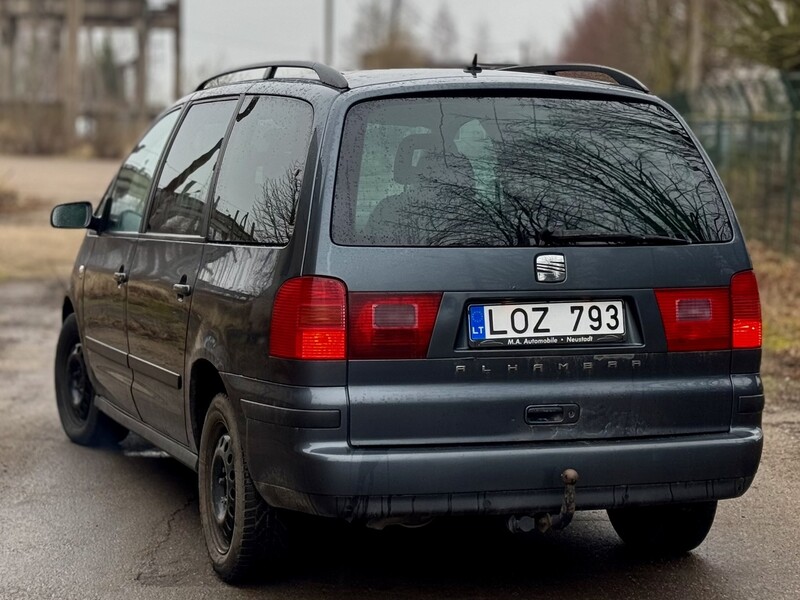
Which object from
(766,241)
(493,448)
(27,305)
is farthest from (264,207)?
(766,241)

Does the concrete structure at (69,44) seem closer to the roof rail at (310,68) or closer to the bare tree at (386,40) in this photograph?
the bare tree at (386,40)

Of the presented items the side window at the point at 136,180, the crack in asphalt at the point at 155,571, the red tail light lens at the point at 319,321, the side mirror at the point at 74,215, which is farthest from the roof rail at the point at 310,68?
the crack in asphalt at the point at 155,571

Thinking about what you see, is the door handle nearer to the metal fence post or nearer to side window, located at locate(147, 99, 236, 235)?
side window, located at locate(147, 99, 236, 235)

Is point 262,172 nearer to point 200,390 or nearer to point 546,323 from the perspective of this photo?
point 200,390

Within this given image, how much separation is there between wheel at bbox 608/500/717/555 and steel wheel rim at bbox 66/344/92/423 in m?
3.20

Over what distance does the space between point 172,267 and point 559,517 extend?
6.34 feet

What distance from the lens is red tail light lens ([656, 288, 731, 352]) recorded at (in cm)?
476

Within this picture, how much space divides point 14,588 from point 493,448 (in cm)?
180

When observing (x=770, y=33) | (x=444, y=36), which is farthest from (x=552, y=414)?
(x=444, y=36)

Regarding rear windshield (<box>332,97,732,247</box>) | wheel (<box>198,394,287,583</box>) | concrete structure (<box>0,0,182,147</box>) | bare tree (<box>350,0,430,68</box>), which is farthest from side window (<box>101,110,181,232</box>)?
bare tree (<box>350,0,430,68</box>)

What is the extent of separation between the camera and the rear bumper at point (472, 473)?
445 centimetres

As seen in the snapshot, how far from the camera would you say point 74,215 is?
7.02 m

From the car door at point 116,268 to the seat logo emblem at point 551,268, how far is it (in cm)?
235

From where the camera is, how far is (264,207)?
4984 millimetres
